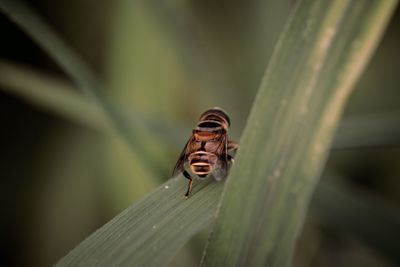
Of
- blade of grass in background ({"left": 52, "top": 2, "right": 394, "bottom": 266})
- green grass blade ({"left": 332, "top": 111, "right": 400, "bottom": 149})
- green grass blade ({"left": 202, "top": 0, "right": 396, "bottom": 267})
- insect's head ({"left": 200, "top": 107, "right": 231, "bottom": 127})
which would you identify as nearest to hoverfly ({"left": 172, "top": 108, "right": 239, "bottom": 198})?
insect's head ({"left": 200, "top": 107, "right": 231, "bottom": 127})

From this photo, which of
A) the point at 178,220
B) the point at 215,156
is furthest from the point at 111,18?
the point at 178,220

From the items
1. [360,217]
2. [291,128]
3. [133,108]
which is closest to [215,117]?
[360,217]

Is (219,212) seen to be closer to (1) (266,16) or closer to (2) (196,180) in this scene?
(2) (196,180)

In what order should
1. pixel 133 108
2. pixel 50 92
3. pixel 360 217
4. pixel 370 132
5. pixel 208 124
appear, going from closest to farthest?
pixel 360 217 < pixel 208 124 < pixel 370 132 < pixel 133 108 < pixel 50 92

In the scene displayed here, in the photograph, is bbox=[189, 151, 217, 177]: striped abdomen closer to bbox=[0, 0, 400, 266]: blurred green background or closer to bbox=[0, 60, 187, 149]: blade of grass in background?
bbox=[0, 0, 400, 266]: blurred green background

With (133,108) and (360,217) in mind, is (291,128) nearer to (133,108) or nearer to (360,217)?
(360,217)

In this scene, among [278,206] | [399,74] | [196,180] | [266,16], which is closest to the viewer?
[278,206]
